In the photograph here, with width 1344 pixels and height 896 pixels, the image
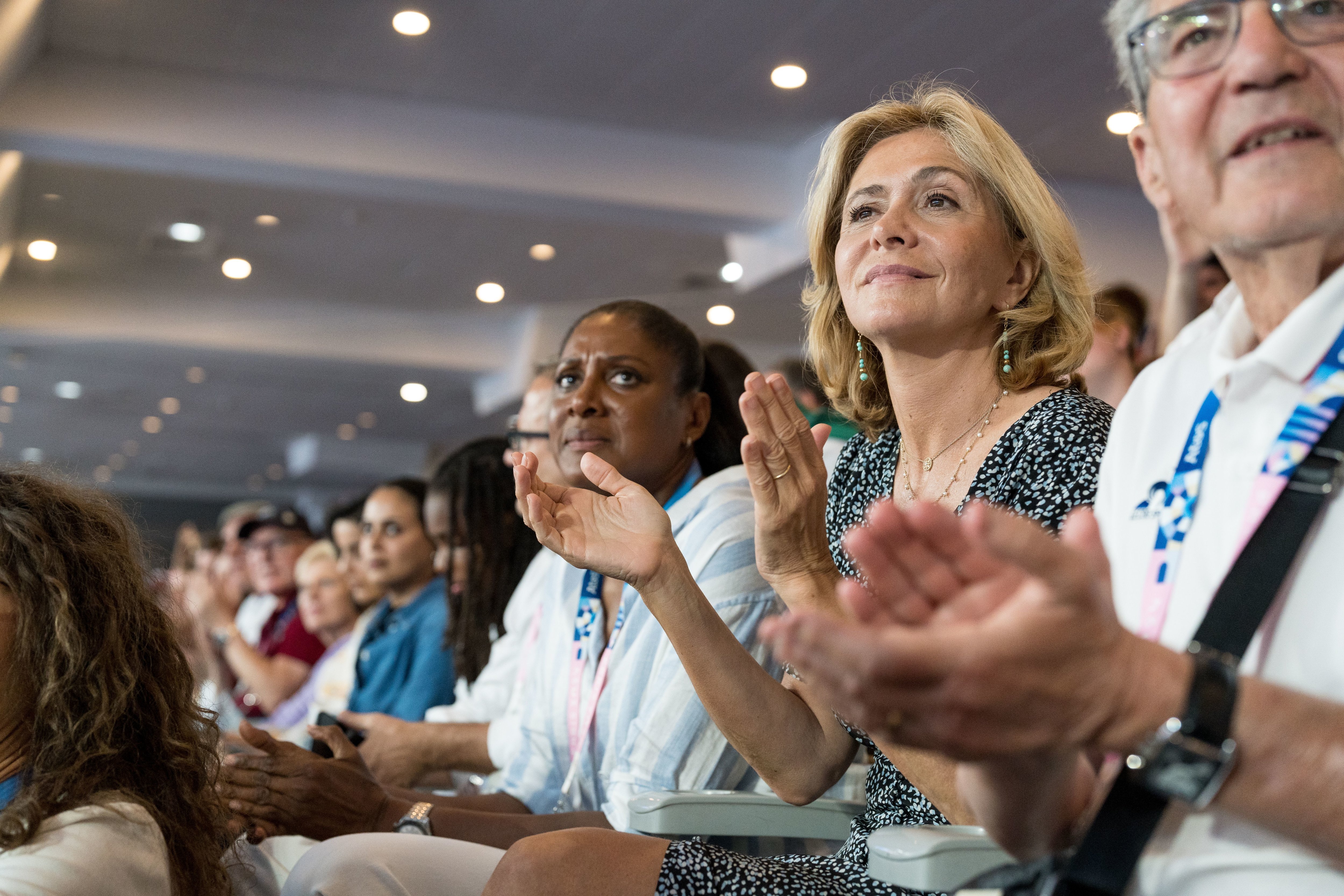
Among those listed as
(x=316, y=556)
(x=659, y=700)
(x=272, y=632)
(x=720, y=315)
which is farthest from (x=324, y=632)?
(x=720, y=315)

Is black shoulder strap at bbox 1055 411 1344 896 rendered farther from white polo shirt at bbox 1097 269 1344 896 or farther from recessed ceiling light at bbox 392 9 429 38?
recessed ceiling light at bbox 392 9 429 38

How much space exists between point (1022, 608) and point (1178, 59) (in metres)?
0.47

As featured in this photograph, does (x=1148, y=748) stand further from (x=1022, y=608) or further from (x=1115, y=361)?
(x=1115, y=361)

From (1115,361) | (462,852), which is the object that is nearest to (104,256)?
(1115,361)

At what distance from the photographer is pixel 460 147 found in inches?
230

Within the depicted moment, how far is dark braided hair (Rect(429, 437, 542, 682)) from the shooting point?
10.5ft

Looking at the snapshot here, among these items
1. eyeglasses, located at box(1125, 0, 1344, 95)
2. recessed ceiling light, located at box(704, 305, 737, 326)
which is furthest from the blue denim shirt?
recessed ceiling light, located at box(704, 305, 737, 326)

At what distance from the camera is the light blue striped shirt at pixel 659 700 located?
1.72 metres

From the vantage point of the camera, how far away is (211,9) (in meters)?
4.77

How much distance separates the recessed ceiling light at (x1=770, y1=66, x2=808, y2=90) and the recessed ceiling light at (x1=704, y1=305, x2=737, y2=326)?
3.92 meters

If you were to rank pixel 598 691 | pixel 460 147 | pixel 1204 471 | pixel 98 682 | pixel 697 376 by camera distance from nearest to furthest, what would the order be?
pixel 1204 471 → pixel 98 682 → pixel 598 691 → pixel 697 376 → pixel 460 147

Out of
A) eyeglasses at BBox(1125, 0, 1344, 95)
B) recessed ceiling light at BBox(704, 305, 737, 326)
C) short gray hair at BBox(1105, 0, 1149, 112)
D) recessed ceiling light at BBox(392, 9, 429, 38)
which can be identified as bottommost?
eyeglasses at BBox(1125, 0, 1344, 95)

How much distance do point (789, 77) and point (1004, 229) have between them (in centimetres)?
390

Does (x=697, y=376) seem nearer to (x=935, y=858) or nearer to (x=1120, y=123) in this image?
(x=935, y=858)
